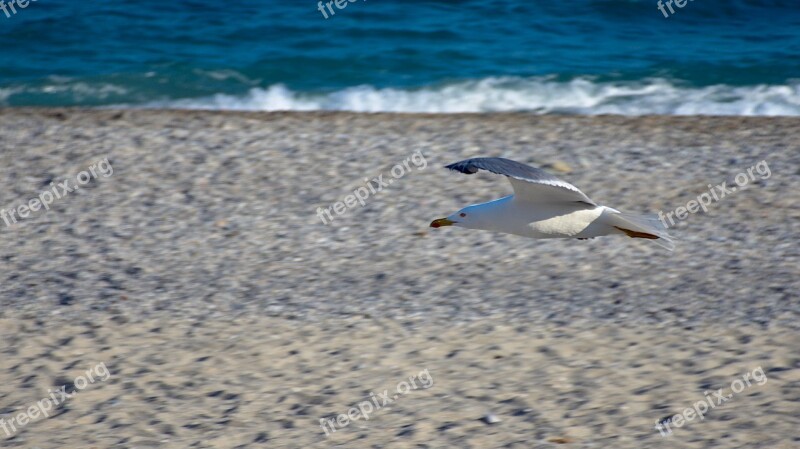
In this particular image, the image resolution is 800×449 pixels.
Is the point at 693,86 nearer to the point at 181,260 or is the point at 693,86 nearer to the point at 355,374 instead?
the point at 181,260

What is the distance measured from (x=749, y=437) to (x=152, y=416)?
269 cm

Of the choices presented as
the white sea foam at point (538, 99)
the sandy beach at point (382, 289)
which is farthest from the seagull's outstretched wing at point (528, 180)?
the white sea foam at point (538, 99)

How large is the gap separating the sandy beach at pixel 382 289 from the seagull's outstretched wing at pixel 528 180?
823 mm

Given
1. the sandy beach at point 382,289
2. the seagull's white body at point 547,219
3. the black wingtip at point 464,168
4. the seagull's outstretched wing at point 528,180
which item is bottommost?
the sandy beach at point 382,289

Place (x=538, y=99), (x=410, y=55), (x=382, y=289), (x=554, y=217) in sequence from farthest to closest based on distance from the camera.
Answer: (x=410, y=55), (x=538, y=99), (x=382, y=289), (x=554, y=217)

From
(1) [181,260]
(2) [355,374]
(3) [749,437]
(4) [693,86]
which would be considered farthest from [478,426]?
(4) [693,86]

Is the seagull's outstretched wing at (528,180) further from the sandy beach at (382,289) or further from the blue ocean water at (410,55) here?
the blue ocean water at (410,55)

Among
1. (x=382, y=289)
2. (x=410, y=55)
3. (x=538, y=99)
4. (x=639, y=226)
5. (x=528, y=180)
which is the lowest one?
(x=382, y=289)

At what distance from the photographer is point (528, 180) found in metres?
4.77

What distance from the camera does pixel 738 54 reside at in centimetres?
1362

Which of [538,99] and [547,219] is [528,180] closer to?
[547,219]

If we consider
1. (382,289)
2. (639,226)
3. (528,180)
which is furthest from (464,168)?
(382,289)

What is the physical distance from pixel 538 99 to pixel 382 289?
226 inches

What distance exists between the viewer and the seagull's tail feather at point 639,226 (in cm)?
539
